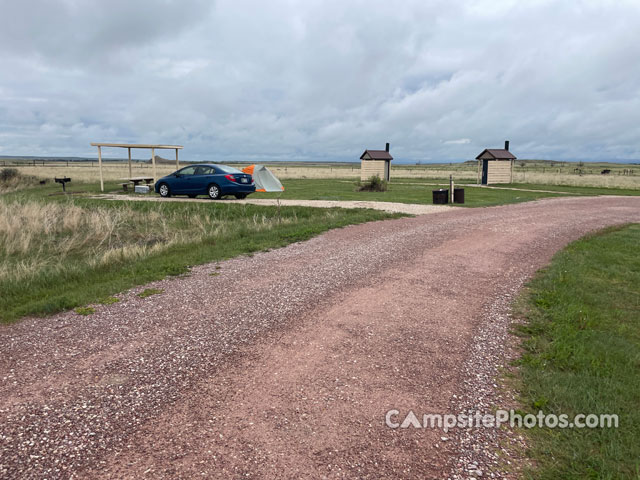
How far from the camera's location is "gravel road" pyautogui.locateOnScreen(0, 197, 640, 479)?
8.43 feet

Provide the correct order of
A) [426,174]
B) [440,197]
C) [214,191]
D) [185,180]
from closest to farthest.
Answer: [440,197]
[214,191]
[185,180]
[426,174]

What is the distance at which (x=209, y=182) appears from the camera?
1889 centimetres

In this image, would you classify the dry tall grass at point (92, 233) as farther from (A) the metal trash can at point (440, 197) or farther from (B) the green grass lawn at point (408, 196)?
(A) the metal trash can at point (440, 197)

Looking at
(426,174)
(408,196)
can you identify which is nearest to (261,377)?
(408,196)

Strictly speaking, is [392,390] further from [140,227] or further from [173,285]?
[140,227]

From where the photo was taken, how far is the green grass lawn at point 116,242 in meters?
6.35

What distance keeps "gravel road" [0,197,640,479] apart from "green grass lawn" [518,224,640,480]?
1.09 ft

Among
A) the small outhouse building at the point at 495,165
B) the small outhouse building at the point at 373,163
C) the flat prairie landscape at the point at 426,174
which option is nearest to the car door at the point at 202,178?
the flat prairie landscape at the point at 426,174

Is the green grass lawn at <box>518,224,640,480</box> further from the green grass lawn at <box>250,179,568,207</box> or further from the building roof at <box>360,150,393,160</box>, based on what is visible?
the building roof at <box>360,150,393,160</box>

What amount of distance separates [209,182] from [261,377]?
16458mm

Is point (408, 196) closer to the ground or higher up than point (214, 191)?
closer to the ground

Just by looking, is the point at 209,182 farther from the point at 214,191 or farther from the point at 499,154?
the point at 499,154

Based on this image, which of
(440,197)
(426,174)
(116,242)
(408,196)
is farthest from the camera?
(426,174)

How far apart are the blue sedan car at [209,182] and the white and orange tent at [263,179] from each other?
11.4ft
